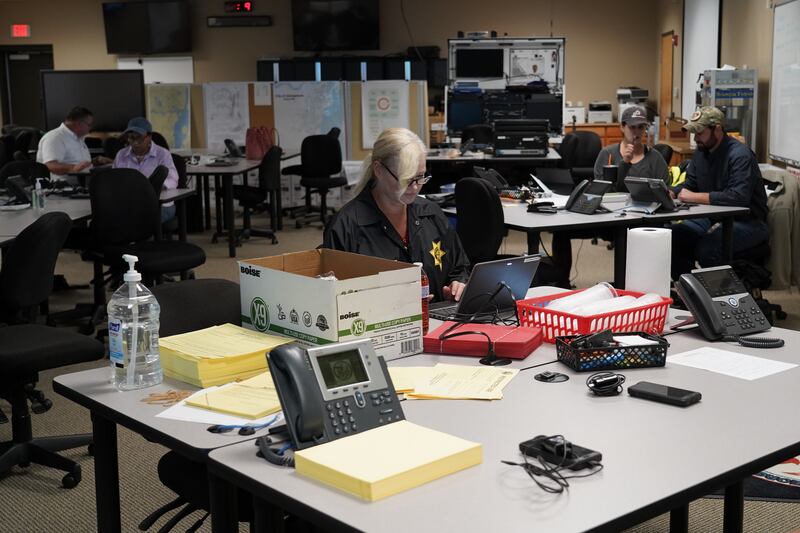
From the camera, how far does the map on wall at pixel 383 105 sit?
10766 millimetres

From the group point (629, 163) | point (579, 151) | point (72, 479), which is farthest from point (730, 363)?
point (579, 151)

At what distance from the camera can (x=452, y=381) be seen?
2.09 meters

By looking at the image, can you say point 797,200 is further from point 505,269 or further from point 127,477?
point 127,477

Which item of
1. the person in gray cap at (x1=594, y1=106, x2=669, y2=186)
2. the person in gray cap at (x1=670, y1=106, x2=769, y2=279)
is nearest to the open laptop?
the person in gray cap at (x1=670, y1=106, x2=769, y2=279)

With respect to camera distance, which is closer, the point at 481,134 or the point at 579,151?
the point at 579,151

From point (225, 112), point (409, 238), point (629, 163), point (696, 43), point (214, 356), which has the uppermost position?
point (696, 43)

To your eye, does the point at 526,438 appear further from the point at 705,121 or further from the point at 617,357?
the point at 705,121

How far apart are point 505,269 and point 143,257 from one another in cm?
314

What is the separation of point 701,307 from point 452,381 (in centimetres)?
82

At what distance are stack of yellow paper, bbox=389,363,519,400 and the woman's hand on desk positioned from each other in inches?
33.3

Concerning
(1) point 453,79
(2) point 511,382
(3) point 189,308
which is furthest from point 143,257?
(1) point 453,79

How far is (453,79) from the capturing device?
1236cm

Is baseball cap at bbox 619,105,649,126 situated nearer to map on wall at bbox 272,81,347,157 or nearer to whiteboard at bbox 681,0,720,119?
whiteboard at bbox 681,0,720,119

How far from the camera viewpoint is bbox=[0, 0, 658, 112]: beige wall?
13.0 meters
